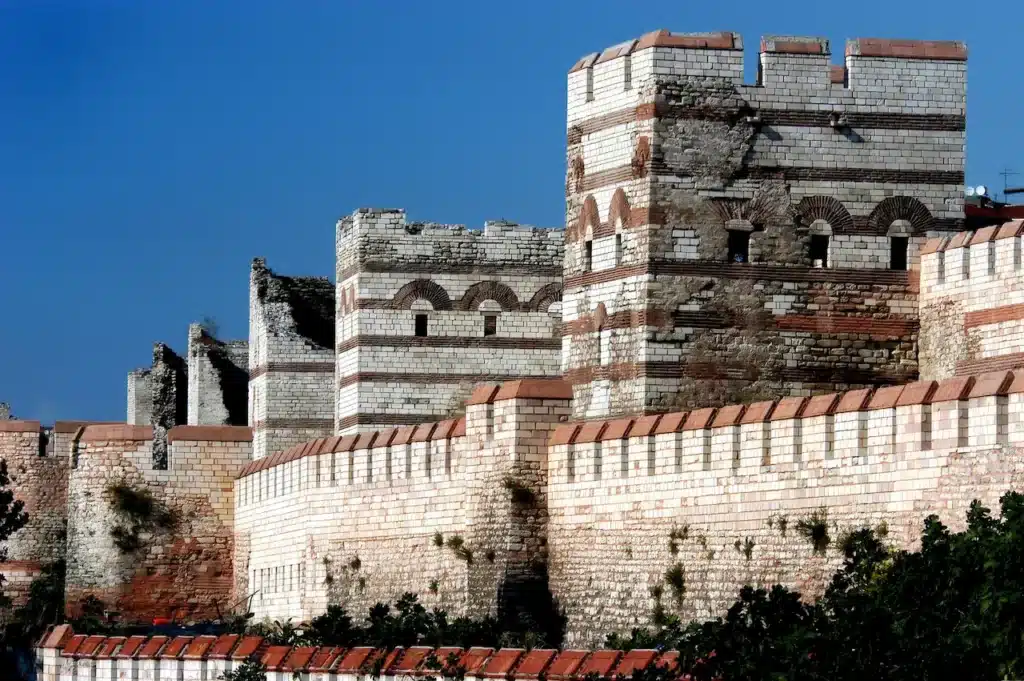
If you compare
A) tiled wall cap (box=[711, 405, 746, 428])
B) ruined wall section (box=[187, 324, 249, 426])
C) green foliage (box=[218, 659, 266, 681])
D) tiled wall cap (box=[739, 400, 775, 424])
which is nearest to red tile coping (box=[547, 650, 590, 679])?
green foliage (box=[218, 659, 266, 681])

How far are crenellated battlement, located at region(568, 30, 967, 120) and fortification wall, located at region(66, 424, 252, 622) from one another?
12230mm

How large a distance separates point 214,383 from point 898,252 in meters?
20.8

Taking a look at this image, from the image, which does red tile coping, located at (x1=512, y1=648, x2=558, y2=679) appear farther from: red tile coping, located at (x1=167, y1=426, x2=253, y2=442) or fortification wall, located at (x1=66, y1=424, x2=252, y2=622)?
red tile coping, located at (x1=167, y1=426, x2=253, y2=442)

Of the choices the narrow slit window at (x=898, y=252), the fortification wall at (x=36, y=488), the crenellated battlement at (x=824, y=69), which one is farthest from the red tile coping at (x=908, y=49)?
the fortification wall at (x=36, y=488)

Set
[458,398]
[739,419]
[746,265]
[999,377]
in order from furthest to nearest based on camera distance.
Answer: [458,398] → [746,265] → [739,419] → [999,377]

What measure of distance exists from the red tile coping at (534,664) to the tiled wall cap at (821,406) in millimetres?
3744

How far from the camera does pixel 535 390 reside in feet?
91.9

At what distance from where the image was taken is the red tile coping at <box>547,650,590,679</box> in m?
20.0

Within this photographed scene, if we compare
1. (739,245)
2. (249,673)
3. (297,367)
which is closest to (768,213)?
(739,245)

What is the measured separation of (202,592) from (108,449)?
250 cm

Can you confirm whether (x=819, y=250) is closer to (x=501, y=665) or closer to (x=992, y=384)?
(x=992, y=384)

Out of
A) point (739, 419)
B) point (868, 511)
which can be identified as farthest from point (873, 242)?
point (868, 511)

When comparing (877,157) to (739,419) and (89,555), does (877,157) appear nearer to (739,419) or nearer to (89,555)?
(739,419)

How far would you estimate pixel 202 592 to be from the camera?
38344 millimetres
